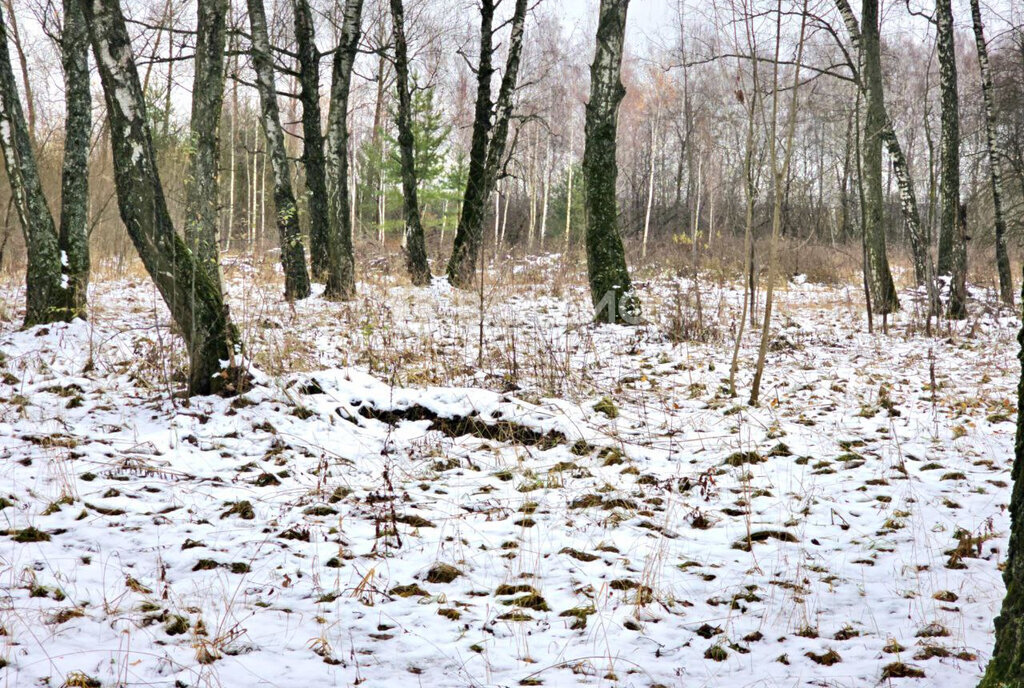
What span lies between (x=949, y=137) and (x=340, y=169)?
32.2 feet

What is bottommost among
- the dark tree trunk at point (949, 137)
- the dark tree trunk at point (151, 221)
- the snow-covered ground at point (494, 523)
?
the snow-covered ground at point (494, 523)

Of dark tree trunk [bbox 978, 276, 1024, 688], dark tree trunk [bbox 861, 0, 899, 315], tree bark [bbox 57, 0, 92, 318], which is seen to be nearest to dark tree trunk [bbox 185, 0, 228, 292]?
tree bark [bbox 57, 0, 92, 318]

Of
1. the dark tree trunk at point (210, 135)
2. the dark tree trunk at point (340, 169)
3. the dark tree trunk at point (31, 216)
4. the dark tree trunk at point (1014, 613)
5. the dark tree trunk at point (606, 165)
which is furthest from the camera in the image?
→ the dark tree trunk at point (340, 169)

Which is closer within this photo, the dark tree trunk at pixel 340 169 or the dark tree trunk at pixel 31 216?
the dark tree trunk at pixel 31 216

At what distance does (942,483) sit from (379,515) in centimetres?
298

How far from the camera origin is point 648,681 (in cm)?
213

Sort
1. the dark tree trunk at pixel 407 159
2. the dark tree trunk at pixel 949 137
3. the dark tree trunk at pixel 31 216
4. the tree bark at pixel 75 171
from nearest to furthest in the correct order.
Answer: the dark tree trunk at pixel 31 216
the tree bark at pixel 75 171
the dark tree trunk at pixel 949 137
the dark tree trunk at pixel 407 159

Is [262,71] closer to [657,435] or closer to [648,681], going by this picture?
[657,435]

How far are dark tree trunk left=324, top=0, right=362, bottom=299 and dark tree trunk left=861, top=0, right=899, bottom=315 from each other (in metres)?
7.57

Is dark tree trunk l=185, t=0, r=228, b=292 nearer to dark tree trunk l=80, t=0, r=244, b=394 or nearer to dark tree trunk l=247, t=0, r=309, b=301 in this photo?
dark tree trunk l=80, t=0, r=244, b=394

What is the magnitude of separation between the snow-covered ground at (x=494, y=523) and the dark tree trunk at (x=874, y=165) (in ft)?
12.6

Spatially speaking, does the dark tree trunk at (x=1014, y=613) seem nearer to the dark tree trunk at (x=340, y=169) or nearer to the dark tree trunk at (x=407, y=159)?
the dark tree trunk at (x=340, y=169)

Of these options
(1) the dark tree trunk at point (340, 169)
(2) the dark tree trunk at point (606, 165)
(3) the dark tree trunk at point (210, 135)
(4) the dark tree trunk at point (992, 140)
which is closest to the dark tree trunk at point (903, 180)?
(4) the dark tree trunk at point (992, 140)

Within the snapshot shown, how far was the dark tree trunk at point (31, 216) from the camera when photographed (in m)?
6.51
